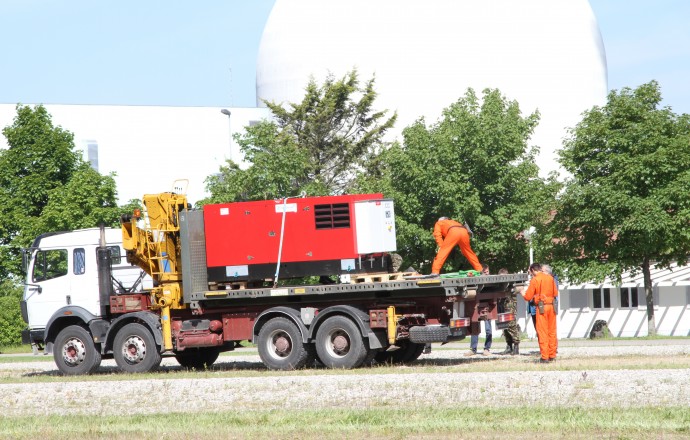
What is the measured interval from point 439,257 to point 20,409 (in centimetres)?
809

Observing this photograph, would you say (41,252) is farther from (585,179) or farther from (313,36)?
(313,36)

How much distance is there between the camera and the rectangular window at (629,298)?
173ft

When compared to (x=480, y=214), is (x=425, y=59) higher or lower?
higher

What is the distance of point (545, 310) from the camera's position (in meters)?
19.7

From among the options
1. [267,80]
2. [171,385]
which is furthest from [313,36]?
[171,385]

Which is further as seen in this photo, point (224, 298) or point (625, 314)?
point (625, 314)

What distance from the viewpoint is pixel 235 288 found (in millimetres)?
20875

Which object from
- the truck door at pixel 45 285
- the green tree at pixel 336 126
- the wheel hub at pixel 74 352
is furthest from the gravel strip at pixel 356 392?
the green tree at pixel 336 126

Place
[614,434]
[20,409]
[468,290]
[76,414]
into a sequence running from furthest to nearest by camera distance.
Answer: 1. [468,290]
2. [20,409]
3. [76,414]
4. [614,434]

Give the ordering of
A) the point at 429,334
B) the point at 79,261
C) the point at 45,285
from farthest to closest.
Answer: the point at 45,285
the point at 79,261
the point at 429,334

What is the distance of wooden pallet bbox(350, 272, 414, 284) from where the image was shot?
1973 cm

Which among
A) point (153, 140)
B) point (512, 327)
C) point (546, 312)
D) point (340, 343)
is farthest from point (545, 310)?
point (153, 140)

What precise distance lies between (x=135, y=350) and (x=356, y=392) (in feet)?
24.5

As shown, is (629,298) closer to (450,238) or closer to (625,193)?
(625,193)
